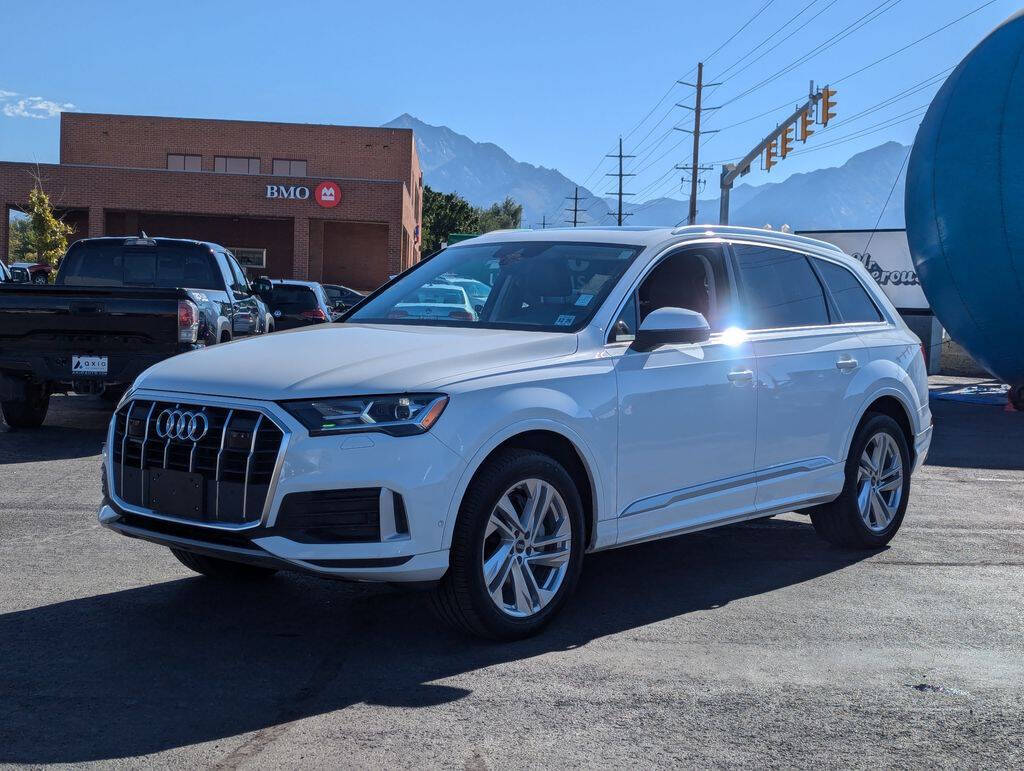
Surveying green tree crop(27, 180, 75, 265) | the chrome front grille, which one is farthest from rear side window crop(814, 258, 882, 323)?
green tree crop(27, 180, 75, 265)

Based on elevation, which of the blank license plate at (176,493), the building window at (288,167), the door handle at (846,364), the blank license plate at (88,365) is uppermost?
the building window at (288,167)

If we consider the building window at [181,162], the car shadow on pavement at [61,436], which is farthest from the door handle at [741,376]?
the building window at [181,162]

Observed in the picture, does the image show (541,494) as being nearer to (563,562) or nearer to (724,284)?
(563,562)

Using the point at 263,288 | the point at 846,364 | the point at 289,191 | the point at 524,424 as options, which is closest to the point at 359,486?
the point at 524,424

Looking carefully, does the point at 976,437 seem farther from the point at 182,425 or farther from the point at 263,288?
the point at 182,425

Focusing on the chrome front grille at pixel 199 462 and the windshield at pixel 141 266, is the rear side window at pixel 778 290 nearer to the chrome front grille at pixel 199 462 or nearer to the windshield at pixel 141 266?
the chrome front grille at pixel 199 462

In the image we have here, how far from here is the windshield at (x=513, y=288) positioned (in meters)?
5.82

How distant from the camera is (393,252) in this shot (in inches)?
1909

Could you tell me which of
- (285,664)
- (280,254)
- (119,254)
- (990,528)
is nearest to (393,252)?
(280,254)

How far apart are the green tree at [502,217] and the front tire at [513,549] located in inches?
4602

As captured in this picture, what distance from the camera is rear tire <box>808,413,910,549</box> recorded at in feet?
23.5

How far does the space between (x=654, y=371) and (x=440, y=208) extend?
87158 mm

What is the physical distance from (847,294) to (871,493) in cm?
125

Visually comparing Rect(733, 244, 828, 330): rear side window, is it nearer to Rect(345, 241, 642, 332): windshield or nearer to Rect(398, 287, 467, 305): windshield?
Rect(345, 241, 642, 332): windshield
